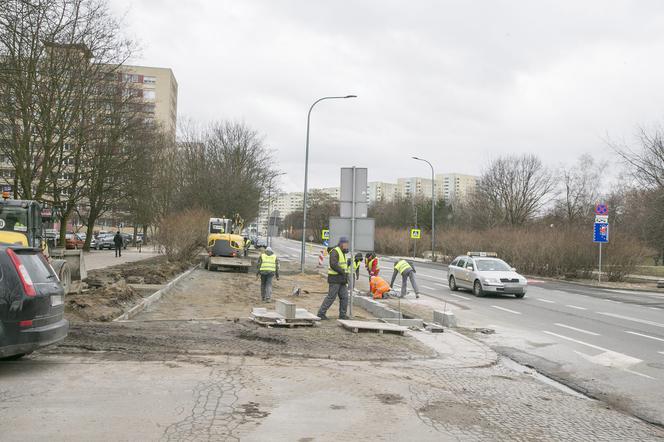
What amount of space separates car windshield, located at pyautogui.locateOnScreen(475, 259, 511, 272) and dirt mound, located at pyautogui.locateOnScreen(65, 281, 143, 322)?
12155 millimetres

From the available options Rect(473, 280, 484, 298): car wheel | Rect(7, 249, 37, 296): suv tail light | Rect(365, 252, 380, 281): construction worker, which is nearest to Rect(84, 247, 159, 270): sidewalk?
Rect(365, 252, 380, 281): construction worker

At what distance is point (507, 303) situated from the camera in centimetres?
1820

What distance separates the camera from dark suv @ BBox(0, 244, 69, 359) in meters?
6.30

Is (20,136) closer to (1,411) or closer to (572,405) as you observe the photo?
(1,411)

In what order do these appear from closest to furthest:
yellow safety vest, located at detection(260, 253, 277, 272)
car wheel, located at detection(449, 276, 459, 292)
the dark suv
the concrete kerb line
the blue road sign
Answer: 1. the dark suv
2. the concrete kerb line
3. yellow safety vest, located at detection(260, 253, 277, 272)
4. car wheel, located at detection(449, 276, 459, 292)
5. the blue road sign

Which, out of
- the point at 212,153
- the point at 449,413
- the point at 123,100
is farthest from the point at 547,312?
the point at 212,153

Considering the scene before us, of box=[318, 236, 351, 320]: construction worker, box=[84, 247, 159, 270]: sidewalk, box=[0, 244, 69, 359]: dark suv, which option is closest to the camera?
box=[0, 244, 69, 359]: dark suv

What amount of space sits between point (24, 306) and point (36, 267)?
27.5 inches

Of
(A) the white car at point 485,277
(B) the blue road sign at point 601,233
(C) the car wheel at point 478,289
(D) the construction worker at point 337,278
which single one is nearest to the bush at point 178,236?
(A) the white car at point 485,277

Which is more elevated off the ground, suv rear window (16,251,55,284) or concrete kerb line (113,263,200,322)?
suv rear window (16,251,55,284)

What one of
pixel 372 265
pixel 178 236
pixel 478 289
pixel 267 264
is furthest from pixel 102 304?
pixel 178 236

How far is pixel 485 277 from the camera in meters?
19.8

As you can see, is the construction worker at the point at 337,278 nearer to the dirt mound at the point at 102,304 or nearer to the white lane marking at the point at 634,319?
the dirt mound at the point at 102,304

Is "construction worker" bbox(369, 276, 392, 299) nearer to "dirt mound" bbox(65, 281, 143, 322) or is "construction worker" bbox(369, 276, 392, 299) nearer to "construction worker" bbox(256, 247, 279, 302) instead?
"construction worker" bbox(256, 247, 279, 302)
